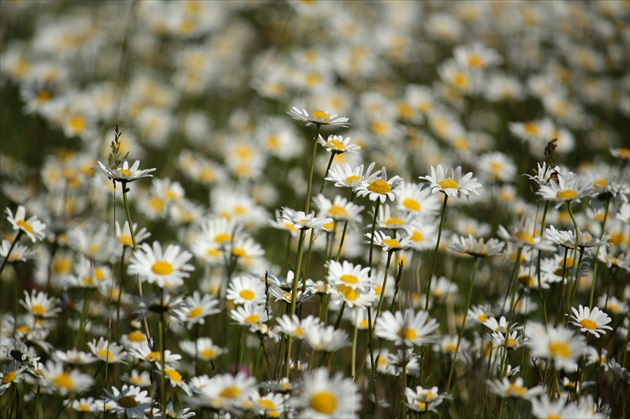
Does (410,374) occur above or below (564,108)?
below

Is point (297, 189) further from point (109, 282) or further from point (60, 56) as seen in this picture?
point (60, 56)

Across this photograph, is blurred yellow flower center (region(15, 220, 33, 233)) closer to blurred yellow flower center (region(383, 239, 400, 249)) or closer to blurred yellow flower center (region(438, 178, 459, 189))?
blurred yellow flower center (region(383, 239, 400, 249))

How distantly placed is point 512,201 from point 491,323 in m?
1.86

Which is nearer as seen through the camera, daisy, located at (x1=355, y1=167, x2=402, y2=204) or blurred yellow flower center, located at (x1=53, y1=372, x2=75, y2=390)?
blurred yellow flower center, located at (x1=53, y1=372, x2=75, y2=390)

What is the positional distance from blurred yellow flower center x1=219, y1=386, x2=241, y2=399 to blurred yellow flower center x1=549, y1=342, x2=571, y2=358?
0.75 metres

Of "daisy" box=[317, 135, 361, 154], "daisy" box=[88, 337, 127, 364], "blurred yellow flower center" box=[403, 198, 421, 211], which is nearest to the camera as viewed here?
"daisy" box=[317, 135, 361, 154]

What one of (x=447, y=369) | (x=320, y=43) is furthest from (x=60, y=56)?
(x=447, y=369)

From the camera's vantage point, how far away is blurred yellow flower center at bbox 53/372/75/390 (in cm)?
160

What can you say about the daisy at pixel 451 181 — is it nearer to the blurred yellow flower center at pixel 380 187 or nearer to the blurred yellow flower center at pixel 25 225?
the blurred yellow flower center at pixel 380 187

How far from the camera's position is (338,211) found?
1.83 metres

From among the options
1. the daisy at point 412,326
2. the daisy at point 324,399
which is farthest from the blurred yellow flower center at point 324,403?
the daisy at point 412,326

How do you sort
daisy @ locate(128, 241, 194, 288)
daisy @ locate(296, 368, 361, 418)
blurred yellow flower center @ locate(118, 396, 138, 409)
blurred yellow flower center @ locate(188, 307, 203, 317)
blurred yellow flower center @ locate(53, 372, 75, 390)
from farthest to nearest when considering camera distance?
blurred yellow flower center @ locate(188, 307, 203, 317) < blurred yellow flower center @ locate(118, 396, 138, 409) < daisy @ locate(128, 241, 194, 288) < blurred yellow flower center @ locate(53, 372, 75, 390) < daisy @ locate(296, 368, 361, 418)

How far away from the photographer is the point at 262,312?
2135 millimetres

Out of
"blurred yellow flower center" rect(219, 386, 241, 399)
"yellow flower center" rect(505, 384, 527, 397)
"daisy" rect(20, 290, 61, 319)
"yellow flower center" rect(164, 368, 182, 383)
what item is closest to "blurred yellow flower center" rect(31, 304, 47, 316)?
"daisy" rect(20, 290, 61, 319)
